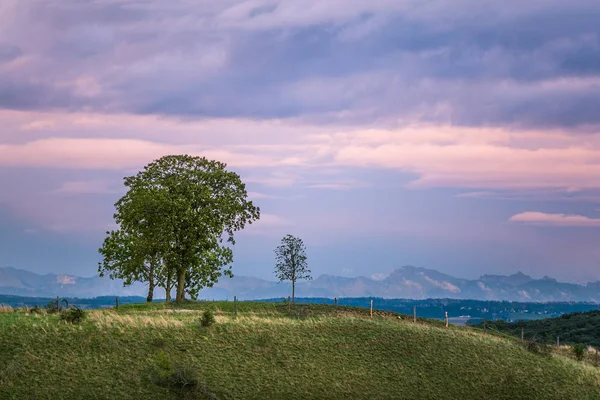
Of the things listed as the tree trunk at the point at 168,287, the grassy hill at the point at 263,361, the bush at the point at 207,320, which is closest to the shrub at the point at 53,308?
the grassy hill at the point at 263,361

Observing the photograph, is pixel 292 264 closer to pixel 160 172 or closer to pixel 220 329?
pixel 160 172

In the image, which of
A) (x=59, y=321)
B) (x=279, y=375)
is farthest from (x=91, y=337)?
(x=279, y=375)

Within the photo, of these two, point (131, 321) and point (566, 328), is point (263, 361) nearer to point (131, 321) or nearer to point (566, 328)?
point (131, 321)

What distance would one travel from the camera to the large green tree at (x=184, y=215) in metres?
88.0

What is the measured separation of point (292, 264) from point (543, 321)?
295 feet

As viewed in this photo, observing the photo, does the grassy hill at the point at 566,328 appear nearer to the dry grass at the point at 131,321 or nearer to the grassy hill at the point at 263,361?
the grassy hill at the point at 263,361

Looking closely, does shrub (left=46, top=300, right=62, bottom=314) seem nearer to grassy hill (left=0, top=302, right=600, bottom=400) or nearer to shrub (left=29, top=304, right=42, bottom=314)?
shrub (left=29, top=304, right=42, bottom=314)

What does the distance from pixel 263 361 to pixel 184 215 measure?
3303cm

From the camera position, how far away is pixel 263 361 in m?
58.8

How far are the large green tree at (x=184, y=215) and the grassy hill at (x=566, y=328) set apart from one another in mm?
64887

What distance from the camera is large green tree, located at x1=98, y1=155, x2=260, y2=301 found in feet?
289

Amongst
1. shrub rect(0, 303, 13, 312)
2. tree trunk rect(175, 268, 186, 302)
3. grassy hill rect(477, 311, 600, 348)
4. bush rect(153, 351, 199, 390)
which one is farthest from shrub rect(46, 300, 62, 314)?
grassy hill rect(477, 311, 600, 348)

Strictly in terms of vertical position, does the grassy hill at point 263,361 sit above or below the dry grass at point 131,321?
below

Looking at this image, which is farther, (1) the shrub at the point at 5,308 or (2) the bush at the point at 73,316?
(1) the shrub at the point at 5,308
